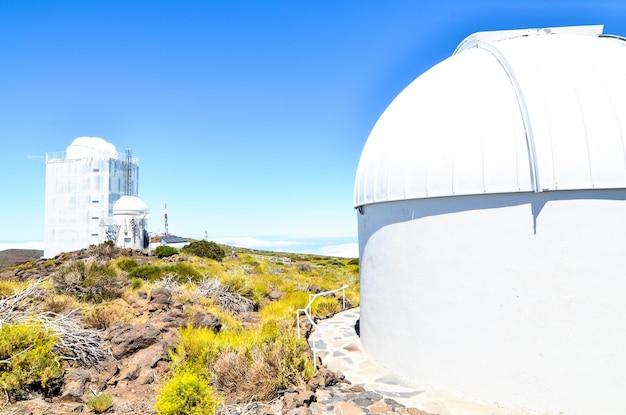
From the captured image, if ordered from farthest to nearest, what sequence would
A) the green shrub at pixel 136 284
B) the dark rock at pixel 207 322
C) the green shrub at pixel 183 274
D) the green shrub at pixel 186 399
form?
the green shrub at pixel 183 274
the green shrub at pixel 136 284
the dark rock at pixel 207 322
the green shrub at pixel 186 399

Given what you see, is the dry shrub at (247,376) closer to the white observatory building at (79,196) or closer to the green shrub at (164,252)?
the green shrub at (164,252)

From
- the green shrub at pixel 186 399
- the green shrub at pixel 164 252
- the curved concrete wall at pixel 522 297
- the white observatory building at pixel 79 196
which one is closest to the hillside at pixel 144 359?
the green shrub at pixel 186 399

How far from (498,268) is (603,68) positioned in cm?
262

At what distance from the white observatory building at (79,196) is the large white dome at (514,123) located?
26539mm

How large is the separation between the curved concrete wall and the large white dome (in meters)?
0.22

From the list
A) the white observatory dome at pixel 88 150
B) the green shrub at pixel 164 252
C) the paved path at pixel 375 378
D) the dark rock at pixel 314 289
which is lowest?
the paved path at pixel 375 378

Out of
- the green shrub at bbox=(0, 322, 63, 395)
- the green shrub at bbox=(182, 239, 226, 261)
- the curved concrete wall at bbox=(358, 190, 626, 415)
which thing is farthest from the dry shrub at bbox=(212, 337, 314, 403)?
the green shrub at bbox=(182, 239, 226, 261)

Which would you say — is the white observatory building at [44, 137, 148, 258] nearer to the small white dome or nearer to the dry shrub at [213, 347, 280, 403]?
the small white dome

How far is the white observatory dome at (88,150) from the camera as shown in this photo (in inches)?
1184

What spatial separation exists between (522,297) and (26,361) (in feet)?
18.7

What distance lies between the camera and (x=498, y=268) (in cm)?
414

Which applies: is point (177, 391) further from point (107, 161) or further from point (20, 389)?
point (107, 161)

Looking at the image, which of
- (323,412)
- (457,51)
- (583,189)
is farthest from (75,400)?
(457,51)

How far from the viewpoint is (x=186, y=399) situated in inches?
143
